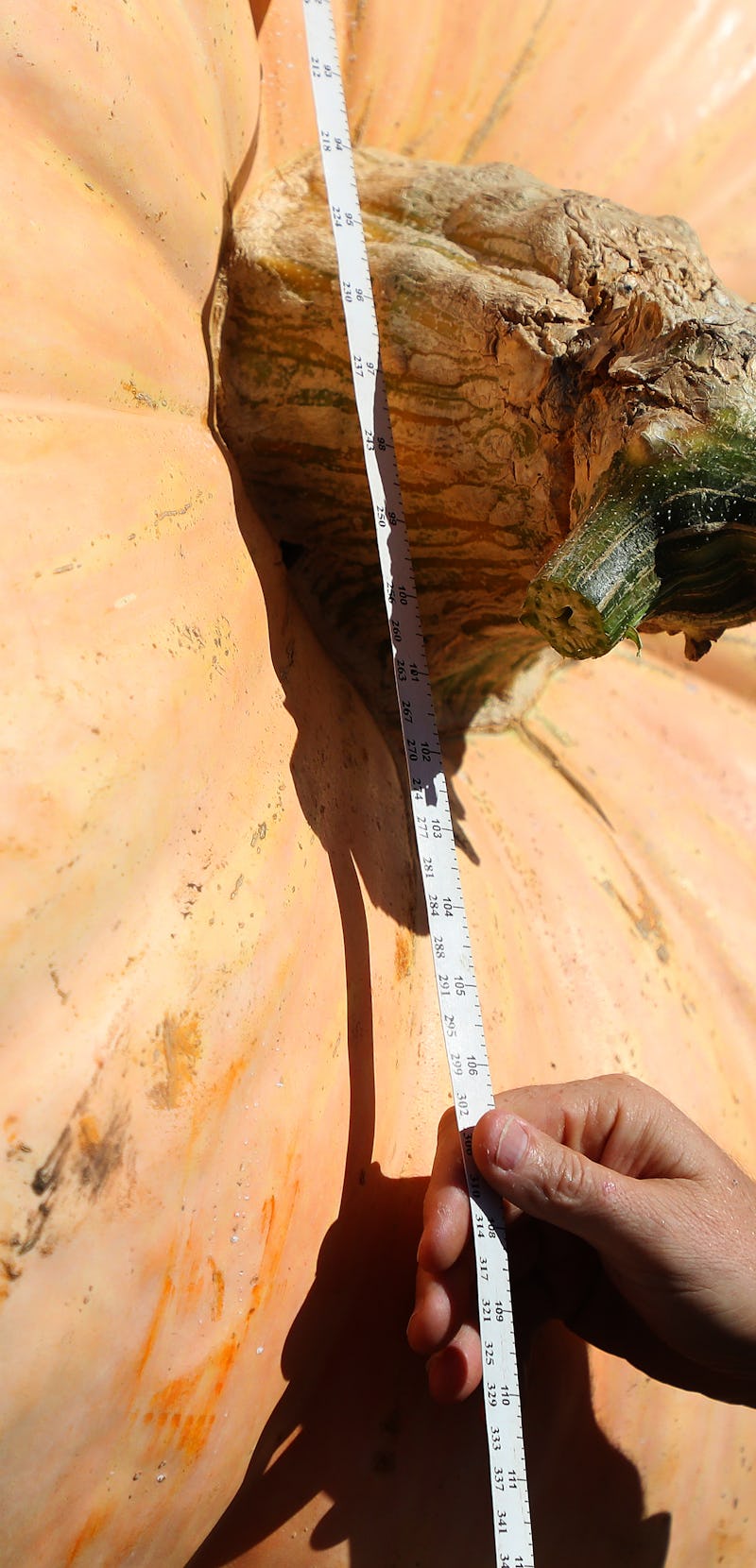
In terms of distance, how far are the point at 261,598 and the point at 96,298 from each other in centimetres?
25

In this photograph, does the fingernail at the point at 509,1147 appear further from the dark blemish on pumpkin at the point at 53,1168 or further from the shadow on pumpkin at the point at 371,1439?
the dark blemish on pumpkin at the point at 53,1168

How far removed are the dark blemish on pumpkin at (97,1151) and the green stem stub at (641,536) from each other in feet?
1.39

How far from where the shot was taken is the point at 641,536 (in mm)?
821

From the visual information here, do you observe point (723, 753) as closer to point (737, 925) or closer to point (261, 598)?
point (737, 925)

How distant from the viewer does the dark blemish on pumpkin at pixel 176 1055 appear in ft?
2.57

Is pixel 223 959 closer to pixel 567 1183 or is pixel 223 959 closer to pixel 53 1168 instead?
pixel 53 1168

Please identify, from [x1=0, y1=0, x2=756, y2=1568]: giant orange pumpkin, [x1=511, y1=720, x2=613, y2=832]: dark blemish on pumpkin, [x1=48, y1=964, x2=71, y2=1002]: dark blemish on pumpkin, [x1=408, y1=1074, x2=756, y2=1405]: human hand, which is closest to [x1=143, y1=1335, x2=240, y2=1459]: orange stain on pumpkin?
[x1=0, y1=0, x2=756, y2=1568]: giant orange pumpkin

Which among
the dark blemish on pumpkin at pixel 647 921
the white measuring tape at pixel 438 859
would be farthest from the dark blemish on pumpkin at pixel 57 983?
the dark blemish on pumpkin at pixel 647 921

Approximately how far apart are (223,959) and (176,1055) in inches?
2.8

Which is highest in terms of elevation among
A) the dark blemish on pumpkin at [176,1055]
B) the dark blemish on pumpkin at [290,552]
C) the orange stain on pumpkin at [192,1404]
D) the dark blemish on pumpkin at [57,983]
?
the dark blemish on pumpkin at [290,552]

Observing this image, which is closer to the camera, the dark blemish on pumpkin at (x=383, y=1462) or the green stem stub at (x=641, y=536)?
the green stem stub at (x=641, y=536)

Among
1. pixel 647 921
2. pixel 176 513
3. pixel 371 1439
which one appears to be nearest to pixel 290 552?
pixel 176 513

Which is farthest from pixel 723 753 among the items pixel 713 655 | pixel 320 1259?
pixel 320 1259

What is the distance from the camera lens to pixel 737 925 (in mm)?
1342
